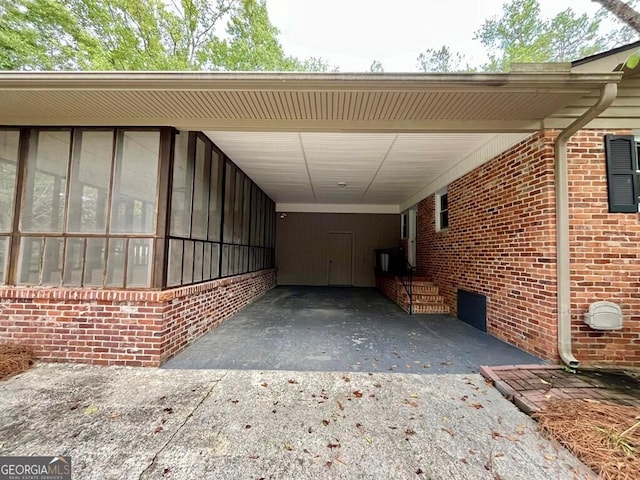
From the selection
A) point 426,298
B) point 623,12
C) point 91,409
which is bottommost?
point 91,409

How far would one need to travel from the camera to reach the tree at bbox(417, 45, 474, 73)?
1432cm

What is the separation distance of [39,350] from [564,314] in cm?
601

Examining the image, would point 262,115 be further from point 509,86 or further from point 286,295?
point 286,295

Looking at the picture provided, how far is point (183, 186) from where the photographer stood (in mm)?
3754

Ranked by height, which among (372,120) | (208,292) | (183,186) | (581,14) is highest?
(581,14)

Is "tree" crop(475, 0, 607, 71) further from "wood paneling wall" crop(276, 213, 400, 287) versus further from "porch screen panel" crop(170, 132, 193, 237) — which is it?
"porch screen panel" crop(170, 132, 193, 237)

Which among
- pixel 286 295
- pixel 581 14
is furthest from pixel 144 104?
pixel 581 14

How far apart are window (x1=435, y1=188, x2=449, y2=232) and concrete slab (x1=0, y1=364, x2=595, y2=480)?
162 inches

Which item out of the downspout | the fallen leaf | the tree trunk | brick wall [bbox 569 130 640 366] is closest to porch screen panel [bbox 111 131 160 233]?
the fallen leaf

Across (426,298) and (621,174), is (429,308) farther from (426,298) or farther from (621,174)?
(621,174)

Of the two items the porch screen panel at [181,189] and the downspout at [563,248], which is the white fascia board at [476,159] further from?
the porch screen panel at [181,189]

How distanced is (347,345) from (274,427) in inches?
75.1

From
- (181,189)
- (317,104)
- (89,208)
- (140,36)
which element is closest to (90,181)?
(89,208)

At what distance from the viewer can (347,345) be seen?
12.8ft
